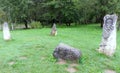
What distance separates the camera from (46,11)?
94.9 ft

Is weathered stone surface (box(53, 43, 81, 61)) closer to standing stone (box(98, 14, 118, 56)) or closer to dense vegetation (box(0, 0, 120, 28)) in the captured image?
standing stone (box(98, 14, 118, 56))

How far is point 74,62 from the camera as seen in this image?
7883 mm

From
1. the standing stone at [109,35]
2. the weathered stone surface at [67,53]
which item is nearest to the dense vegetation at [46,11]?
the standing stone at [109,35]

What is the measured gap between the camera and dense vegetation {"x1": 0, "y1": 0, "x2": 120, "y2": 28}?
25.0 meters

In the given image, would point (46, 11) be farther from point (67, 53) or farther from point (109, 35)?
point (67, 53)

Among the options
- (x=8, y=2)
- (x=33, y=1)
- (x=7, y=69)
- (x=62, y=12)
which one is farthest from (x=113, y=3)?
(x=7, y=69)

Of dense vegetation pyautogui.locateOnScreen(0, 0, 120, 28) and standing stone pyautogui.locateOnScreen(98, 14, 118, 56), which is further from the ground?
dense vegetation pyautogui.locateOnScreen(0, 0, 120, 28)

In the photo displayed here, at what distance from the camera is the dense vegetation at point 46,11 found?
82.0 feet

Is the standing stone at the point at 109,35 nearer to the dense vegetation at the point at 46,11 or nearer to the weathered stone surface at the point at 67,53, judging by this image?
the weathered stone surface at the point at 67,53

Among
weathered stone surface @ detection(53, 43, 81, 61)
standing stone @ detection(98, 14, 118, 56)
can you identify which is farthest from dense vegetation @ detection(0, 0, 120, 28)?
weathered stone surface @ detection(53, 43, 81, 61)

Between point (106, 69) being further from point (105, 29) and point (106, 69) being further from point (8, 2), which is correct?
point (8, 2)

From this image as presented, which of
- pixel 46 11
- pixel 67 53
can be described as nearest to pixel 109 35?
pixel 67 53

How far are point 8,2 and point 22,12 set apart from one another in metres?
2.24

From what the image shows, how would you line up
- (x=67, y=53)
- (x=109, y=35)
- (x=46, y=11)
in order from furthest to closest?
(x=46, y=11), (x=109, y=35), (x=67, y=53)
